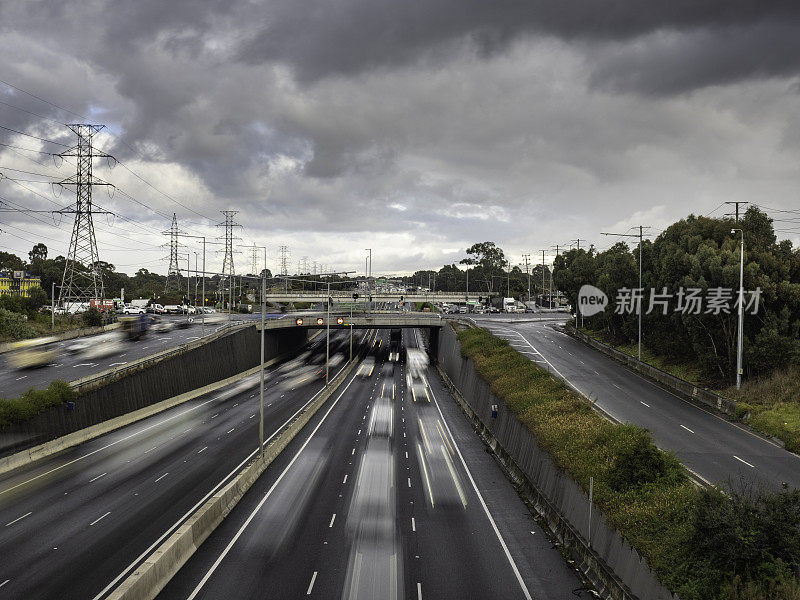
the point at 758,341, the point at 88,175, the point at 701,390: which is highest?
the point at 88,175

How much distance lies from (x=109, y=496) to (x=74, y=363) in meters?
34.4

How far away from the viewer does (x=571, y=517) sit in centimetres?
2389

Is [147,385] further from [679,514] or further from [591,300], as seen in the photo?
[591,300]

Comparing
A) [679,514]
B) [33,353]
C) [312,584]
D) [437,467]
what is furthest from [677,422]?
[33,353]

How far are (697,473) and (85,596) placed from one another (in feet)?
94.4

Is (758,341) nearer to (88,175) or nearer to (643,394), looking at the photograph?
(643,394)

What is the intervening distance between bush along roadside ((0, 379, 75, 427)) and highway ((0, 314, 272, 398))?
7.49m

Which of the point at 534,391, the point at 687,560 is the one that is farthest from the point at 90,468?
the point at 687,560

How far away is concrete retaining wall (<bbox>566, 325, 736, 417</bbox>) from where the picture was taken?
4162 cm

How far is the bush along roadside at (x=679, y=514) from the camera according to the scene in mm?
13953

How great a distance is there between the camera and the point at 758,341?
43656 millimetres

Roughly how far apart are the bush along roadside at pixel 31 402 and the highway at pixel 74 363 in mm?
7485

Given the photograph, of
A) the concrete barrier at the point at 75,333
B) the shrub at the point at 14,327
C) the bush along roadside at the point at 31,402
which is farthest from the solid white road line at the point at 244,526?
the shrub at the point at 14,327

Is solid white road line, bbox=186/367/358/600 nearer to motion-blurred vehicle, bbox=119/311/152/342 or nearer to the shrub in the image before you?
motion-blurred vehicle, bbox=119/311/152/342
